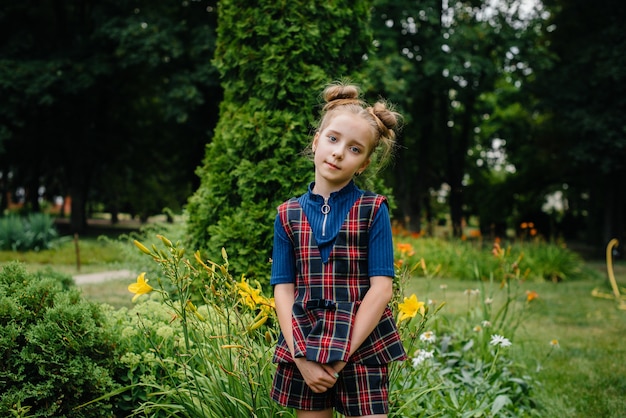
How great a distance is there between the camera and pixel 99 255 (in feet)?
37.5

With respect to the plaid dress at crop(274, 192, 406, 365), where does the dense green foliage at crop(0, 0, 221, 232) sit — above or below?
above

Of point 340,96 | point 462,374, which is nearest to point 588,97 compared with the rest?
point 462,374

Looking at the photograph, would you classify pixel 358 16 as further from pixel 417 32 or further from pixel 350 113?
pixel 417 32

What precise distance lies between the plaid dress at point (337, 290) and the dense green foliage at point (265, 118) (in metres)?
1.75

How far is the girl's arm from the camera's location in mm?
1901

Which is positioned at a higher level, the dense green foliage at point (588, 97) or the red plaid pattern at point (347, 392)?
the dense green foliage at point (588, 97)

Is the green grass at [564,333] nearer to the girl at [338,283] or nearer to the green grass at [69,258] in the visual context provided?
the green grass at [69,258]

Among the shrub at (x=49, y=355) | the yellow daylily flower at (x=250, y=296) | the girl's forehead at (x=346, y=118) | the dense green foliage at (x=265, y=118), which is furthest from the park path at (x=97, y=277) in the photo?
the girl's forehead at (x=346, y=118)

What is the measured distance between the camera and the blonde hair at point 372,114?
2.13m

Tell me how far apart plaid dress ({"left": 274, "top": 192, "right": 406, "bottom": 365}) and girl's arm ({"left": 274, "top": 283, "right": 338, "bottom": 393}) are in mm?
26

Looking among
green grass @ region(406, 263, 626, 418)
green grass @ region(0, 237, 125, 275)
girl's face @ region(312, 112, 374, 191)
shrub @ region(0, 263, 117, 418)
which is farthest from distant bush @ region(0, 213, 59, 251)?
girl's face @ region(312, 112, 374, 191)

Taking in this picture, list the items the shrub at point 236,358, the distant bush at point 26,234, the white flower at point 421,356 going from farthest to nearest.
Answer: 1. the distant bush at point 26,234
2. the white flower at point 421,356
3. the shrub at point 236,358

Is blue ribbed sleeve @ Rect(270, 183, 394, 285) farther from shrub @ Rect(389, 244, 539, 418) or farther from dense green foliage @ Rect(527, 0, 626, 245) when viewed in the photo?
dense green foliage @ Rect(527, 0, 626, 245)

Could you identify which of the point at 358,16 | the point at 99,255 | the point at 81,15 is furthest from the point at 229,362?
the point at 81,15
